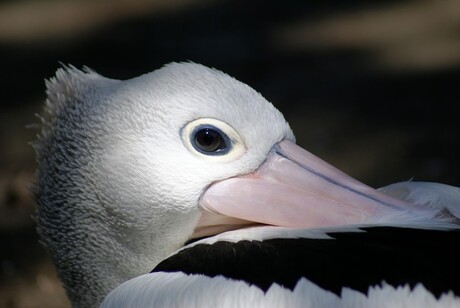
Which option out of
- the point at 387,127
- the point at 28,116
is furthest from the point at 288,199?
the point at 28,116

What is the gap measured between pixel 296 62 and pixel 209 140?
6.54 feet

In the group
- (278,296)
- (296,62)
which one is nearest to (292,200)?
(278,296)

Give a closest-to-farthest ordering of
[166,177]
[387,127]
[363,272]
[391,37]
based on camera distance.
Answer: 1. [363,272]
2. [166,177]
3. [387,127]
4. [391,37]

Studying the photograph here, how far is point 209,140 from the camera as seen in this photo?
6.27 feet

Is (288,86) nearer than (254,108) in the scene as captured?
No

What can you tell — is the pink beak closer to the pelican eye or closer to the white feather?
the pelican eye

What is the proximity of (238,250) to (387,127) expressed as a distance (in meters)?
1.94

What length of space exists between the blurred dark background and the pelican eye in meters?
1.42

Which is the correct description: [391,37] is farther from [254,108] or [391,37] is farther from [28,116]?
[254,108]

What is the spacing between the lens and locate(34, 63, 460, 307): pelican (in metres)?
1.75

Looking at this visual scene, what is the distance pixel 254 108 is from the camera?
1.94m

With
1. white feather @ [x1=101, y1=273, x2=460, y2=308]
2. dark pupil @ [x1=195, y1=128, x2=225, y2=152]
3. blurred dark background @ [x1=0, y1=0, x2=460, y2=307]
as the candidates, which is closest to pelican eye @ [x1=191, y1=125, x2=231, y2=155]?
dark pupil @ [x1=195, y1=128, x2=225, y2=152]

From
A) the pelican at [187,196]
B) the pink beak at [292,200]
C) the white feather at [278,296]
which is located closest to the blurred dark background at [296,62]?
the pelican at [187,196]

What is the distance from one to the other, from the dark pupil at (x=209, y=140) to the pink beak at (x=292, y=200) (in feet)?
0.25
